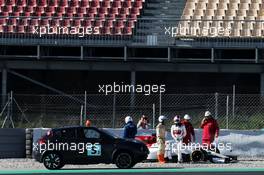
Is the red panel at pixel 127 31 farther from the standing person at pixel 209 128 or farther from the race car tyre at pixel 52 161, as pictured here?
the race car tyre at pixel 52 161

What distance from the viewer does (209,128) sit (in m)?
25.1

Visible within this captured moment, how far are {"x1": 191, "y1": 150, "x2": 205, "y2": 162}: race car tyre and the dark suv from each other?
214 cm

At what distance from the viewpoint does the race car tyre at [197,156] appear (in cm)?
2419

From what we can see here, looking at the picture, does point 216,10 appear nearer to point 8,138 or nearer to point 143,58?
point 143,58

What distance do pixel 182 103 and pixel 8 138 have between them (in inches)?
234

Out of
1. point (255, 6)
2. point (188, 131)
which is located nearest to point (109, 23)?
point (255, 6)

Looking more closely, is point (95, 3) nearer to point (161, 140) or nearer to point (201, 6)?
point (201, 6)

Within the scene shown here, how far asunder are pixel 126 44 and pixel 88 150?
31.9 feet

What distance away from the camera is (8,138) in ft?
85.2

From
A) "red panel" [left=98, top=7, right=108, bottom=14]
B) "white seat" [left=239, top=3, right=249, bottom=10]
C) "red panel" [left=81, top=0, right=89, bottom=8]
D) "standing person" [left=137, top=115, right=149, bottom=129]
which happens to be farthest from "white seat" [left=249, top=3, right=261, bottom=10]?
"standing person" [left=137, top=115, right=149, bottom=129]

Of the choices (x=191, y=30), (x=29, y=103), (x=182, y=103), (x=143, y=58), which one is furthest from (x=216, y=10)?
(x=29, y=103)

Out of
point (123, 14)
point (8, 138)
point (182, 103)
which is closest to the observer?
point (8, 138)

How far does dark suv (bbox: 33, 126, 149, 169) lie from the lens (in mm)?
22344

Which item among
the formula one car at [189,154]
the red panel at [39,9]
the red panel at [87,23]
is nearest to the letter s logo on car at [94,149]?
the formula one car at [189,154]
